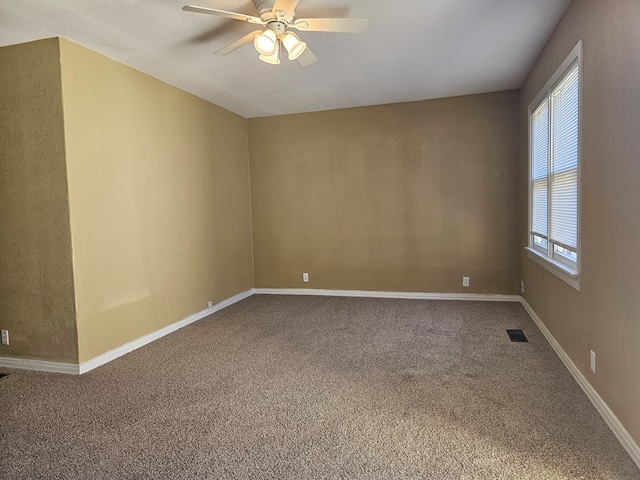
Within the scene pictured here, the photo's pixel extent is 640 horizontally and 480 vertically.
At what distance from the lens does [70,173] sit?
297 cm

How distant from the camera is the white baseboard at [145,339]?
310 cm

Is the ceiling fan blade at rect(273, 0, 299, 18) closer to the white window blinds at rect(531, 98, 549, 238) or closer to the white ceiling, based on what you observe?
the white ceiling

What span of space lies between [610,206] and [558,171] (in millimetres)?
1149

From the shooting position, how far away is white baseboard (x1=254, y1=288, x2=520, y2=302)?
16.0 feet

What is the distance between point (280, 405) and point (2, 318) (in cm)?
255

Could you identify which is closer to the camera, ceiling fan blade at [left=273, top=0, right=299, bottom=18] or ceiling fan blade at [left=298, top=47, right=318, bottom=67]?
ceiling fan blade at [left=273, top=0, right=299, bottom=18]

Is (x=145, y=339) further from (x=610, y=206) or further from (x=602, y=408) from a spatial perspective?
(x=610, y=206)

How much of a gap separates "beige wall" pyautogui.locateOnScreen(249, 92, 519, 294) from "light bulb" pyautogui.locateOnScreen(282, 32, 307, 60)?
2.69 metres

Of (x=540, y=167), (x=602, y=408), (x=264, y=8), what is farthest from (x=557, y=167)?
(x=264, y=8)

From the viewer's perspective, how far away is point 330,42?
313 centimetres

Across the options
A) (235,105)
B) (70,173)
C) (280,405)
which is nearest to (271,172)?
(235,105)

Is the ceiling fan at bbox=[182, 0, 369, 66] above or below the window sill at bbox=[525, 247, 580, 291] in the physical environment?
above

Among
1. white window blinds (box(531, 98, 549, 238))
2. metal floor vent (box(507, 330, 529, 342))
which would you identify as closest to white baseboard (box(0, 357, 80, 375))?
metal floor vent (box(507, 330, 529, 342))

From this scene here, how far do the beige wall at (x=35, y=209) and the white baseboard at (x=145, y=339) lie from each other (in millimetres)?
134
